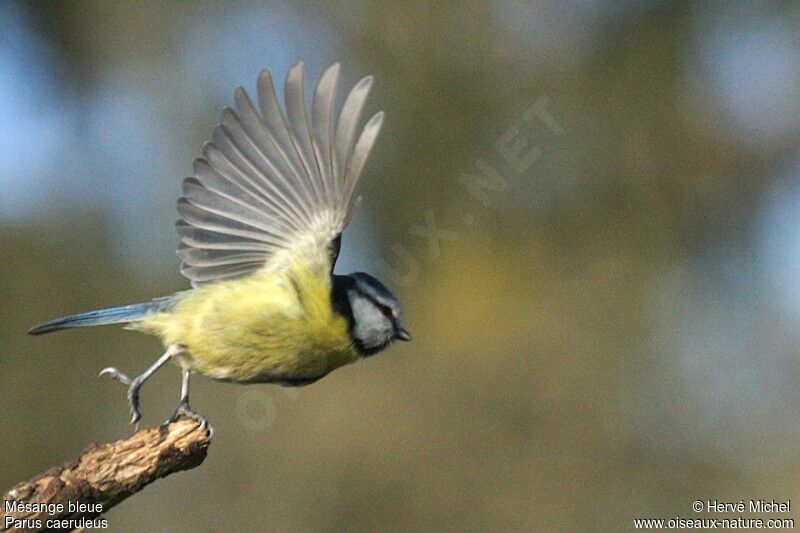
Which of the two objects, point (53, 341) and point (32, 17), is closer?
point (53, 341)

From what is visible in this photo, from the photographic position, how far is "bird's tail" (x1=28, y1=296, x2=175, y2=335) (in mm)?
2990

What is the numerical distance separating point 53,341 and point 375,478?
318 centimetres

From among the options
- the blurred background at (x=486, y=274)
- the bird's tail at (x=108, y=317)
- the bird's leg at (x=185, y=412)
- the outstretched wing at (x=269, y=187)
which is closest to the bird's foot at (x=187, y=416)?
the bird's leg at (x=185, y=412)

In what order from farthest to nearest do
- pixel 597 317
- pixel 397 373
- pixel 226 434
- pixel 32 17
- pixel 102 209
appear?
pixel 32 17 → pixel 102 209 → pixel 597 317 → pixel 397 373 → pixel 226 434

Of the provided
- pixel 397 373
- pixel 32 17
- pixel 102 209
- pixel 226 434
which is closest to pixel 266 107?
pixel 226 434

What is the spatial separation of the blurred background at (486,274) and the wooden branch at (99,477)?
157 inches

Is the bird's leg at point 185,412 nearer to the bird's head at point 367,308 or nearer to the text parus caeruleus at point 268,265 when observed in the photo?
the text parus caeruleus at point 268,265

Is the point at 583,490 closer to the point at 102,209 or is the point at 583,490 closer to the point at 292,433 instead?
the point at 292,433

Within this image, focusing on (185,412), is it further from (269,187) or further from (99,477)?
(269,187)

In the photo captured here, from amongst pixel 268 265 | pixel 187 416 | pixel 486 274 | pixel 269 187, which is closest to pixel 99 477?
pixel 187 416

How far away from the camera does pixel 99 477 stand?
2.37 m

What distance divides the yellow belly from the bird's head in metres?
0.05

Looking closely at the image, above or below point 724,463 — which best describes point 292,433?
below

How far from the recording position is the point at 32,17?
10.6 metres
